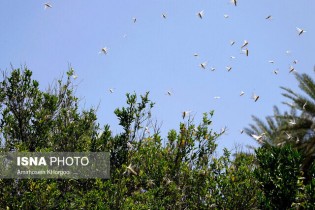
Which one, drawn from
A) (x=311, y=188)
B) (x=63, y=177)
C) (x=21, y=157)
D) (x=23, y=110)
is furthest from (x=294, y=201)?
(x=23, y=110)

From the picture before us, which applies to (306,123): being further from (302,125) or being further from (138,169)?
(138,169)

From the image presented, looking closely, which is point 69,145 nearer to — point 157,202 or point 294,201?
point 157,202

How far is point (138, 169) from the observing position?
14.7m

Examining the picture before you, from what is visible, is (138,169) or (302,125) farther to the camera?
(302,125)

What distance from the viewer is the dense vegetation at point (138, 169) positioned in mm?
12828

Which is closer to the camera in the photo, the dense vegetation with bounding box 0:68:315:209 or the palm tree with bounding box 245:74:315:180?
the dense vegetation with bounding box 0:68:315:209

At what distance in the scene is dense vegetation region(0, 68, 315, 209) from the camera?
12.8 meters

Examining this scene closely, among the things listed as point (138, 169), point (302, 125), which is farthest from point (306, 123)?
point (138, 169)

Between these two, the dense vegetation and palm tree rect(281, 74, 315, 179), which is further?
palm tree rect(281, 74, 315, 179)

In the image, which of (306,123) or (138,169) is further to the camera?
(306,123)

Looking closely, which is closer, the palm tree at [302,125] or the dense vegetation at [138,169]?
the dense vegetation at [138,169]

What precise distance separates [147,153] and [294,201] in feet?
16.0

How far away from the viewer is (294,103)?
75.2ft

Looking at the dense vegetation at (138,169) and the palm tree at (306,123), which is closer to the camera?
the dense vegetation at (138,169)
